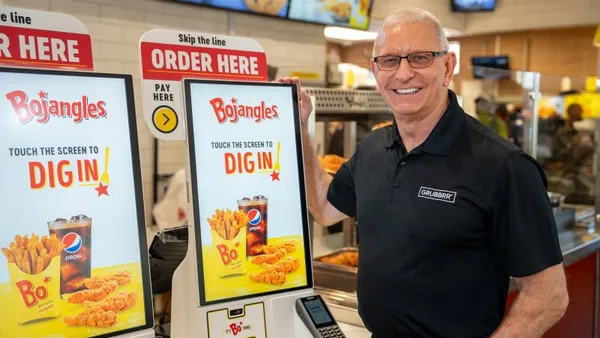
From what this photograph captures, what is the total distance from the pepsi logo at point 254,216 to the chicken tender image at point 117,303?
416mm

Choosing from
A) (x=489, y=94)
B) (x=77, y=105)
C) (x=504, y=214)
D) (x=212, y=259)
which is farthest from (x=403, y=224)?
(x=489, y=94)

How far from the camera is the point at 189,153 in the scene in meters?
1.73

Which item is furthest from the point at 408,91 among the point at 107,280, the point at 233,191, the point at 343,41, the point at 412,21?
the point at 343,41

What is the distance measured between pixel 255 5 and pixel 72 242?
4.23 metres

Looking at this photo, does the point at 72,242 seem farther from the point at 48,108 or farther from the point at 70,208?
the point at 48,108

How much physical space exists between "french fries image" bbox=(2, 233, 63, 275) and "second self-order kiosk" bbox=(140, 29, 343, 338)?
389mm

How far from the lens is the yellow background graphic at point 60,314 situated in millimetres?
1412

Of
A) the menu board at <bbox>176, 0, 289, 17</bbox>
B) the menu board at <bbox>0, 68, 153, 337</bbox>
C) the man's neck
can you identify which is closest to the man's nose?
the man's neck

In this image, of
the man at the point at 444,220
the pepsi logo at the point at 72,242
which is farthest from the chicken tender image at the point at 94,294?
the man at the point at 444,220

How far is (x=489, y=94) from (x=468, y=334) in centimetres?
418

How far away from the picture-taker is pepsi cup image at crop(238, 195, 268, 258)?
72.6 inches

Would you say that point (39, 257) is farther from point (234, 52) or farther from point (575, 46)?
point (575, 46)

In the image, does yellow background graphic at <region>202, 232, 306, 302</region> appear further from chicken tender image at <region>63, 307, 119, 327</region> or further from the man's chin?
the man's chin

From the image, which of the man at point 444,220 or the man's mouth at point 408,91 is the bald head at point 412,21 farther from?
the man's mouth at point 408,91
